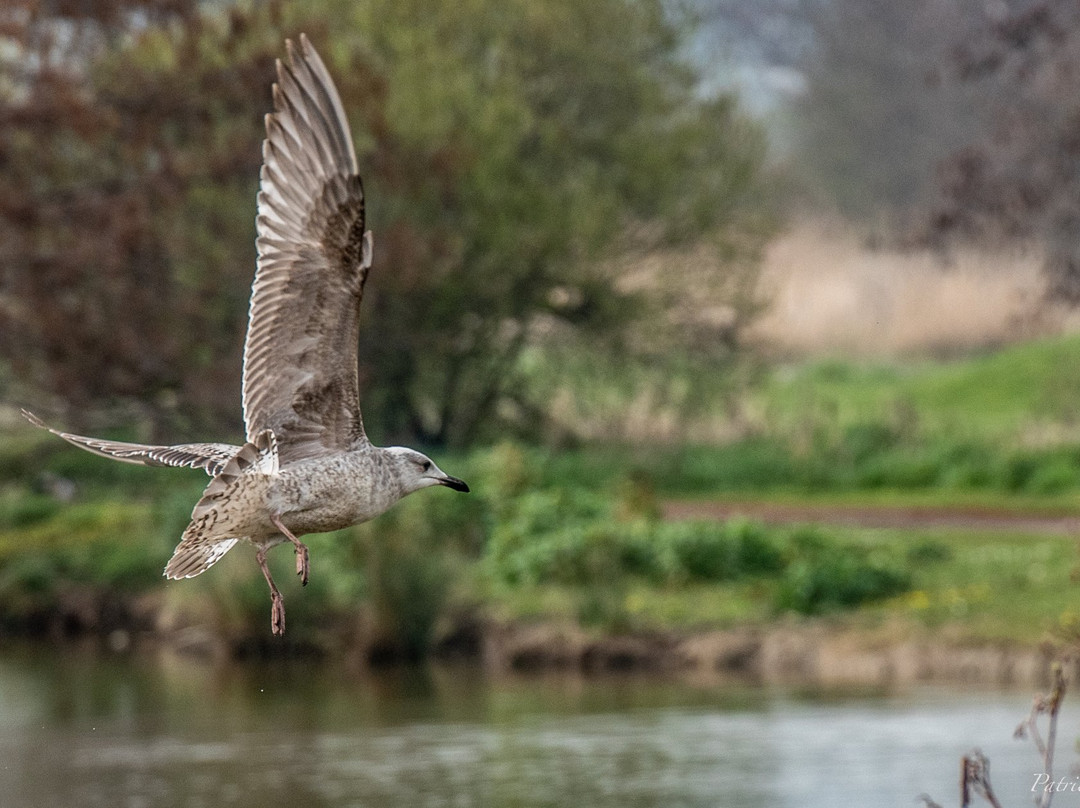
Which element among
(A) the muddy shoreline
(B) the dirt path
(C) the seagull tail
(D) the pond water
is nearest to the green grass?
(B) the dirt path

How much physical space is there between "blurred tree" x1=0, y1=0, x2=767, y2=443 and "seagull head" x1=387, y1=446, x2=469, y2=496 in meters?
12.4

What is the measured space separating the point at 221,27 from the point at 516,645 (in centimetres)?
814

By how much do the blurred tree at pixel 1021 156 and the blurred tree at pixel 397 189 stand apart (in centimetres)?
428

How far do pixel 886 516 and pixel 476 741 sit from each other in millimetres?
6229

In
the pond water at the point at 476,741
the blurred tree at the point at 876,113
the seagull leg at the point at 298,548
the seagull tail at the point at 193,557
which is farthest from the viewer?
the blurred tree at the point at 876,113

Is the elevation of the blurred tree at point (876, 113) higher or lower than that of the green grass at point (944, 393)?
higher

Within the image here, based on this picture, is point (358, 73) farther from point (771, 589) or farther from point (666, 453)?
point (771, 589)

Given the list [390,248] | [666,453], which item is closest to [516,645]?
[390,248]

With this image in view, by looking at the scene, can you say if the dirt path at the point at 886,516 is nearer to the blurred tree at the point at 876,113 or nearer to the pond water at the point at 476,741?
the pond water at the point at 476,741

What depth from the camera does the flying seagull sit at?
21.3 feet

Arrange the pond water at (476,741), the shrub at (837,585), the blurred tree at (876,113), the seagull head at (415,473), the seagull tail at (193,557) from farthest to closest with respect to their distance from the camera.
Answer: the blurred tree at (876,113), the shrub at (837,585), the pond water at (476,741), the seagull head at (415,473), the seagull tail at (193,557)

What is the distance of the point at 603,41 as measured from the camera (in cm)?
2278

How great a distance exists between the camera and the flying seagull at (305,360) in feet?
21.3

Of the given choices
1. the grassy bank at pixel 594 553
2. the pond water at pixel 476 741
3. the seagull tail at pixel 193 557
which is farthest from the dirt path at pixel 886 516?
the seagull tail at pixel 193 557
